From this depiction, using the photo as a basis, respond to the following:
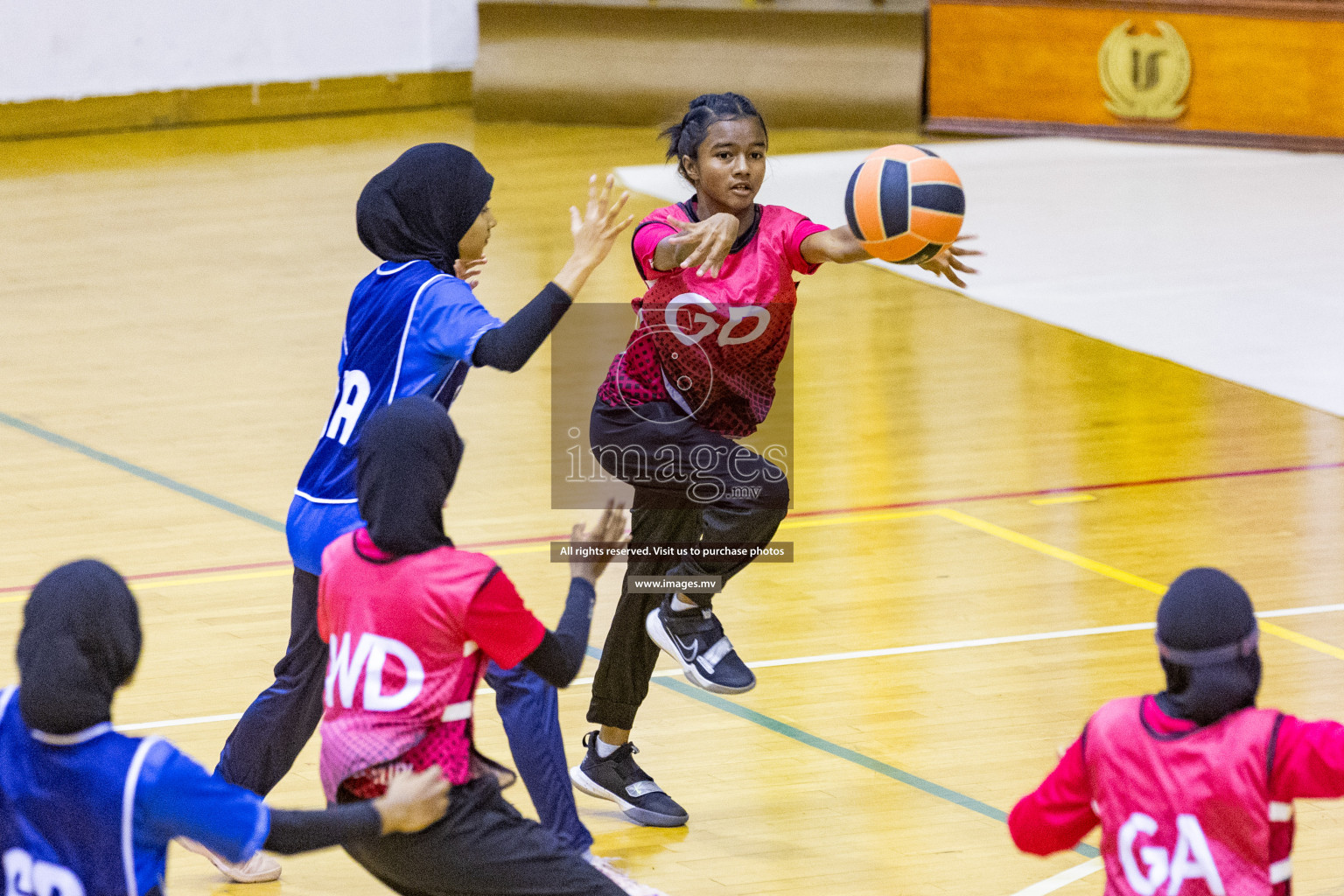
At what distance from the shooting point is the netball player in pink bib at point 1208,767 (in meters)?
3.34

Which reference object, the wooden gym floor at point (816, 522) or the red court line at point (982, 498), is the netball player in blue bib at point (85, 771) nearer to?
the wooden gym floor at point (816, 522)

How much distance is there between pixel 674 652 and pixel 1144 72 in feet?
37.2

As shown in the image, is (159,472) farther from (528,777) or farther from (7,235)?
(7,235)

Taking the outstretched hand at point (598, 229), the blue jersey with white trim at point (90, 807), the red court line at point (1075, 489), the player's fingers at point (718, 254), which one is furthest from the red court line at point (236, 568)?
the blue jersey with white trim at point (90, 807)

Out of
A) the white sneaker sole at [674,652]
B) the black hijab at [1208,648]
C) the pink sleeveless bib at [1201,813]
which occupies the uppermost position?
the black hijab at [1208,648]

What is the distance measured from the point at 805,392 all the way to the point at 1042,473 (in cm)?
164

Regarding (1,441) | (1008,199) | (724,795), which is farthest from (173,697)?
(1008,199)

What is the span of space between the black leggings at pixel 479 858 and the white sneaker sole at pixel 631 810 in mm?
1496

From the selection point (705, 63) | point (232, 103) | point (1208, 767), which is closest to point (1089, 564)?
point (1208, 767)

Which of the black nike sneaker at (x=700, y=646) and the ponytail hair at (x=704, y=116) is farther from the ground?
the ponytail hair at (x=704, y=116)

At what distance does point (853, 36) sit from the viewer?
1669 centimetres

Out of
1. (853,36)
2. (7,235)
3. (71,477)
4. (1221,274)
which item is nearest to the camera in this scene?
(71,477)

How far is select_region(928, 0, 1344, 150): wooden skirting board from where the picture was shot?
1510 cm

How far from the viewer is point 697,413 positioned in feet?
18.1
